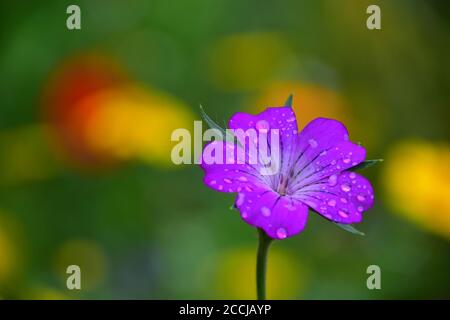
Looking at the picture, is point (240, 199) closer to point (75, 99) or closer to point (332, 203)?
point (332, 203)

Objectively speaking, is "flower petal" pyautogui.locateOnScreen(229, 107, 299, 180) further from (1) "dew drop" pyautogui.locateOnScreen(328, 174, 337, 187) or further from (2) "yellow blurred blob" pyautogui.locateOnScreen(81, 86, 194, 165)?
(2) "yellow blurred blob" pyautogui.locateOnScreen(81, 86, 194, 165)

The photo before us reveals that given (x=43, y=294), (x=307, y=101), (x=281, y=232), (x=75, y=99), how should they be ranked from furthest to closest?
(x=307, y=101), (x=75, y=99), (x=43, y=294), (x=281, y=232)

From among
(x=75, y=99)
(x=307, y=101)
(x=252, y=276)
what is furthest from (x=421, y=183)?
(x=75, y=99)

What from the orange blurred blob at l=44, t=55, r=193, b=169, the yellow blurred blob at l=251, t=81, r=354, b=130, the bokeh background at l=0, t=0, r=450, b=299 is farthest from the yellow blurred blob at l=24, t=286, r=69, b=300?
the yellow blurred blob at l=251, t=81, r=354, b=130

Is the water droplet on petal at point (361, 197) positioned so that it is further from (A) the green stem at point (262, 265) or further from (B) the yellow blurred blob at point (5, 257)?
(B) the yellow blurred blob at point (5, 257)

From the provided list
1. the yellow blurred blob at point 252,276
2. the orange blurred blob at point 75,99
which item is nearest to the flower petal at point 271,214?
the yellow blurred blob at point 252,276

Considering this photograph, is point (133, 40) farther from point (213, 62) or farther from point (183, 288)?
point (183, 288)
